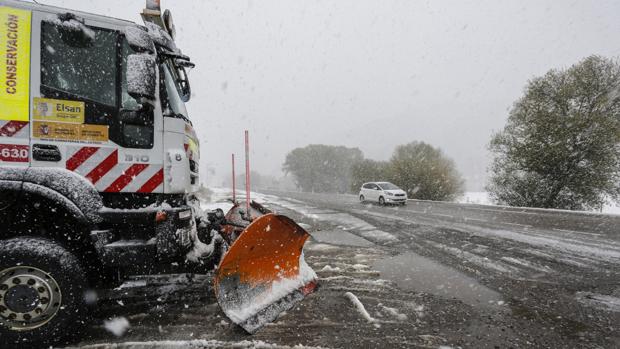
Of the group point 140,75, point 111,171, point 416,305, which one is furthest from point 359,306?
point 140,75

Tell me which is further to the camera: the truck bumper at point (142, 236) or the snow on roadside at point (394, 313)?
the snow on roadside at point (394, 313)

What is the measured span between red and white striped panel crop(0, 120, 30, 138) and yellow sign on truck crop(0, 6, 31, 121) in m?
0.04

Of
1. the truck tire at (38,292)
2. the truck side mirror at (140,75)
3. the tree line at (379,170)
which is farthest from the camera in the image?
the tree line at (379,170)

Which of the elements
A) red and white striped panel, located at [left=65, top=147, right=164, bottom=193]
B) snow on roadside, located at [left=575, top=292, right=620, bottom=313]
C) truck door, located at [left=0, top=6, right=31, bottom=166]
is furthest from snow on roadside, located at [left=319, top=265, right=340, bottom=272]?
truck door, located at [left=0, top=6, right=31, bottom=166]

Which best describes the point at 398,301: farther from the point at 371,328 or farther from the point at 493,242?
the point at 493,242

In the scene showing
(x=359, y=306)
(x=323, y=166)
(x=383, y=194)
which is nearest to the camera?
(x=359, y=306)

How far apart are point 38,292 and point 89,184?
0.99 metres

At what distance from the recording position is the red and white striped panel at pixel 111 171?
2918 millimetres

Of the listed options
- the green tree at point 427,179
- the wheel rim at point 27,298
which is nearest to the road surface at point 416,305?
the wheel rim at point 27,298

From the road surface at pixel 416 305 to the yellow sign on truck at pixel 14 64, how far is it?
81.4 inches

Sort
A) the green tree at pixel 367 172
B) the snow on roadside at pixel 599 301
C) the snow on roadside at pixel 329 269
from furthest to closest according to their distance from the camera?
the green tree at pixel 367 172
the snow on roadside at pixel 329 269
the snow on roadside at pixel 599 301

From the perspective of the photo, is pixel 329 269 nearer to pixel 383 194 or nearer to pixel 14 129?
pixel 14 129

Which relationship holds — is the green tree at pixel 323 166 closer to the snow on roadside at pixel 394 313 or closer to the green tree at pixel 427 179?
the green tree at pixel 427 179

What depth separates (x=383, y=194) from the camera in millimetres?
20203
